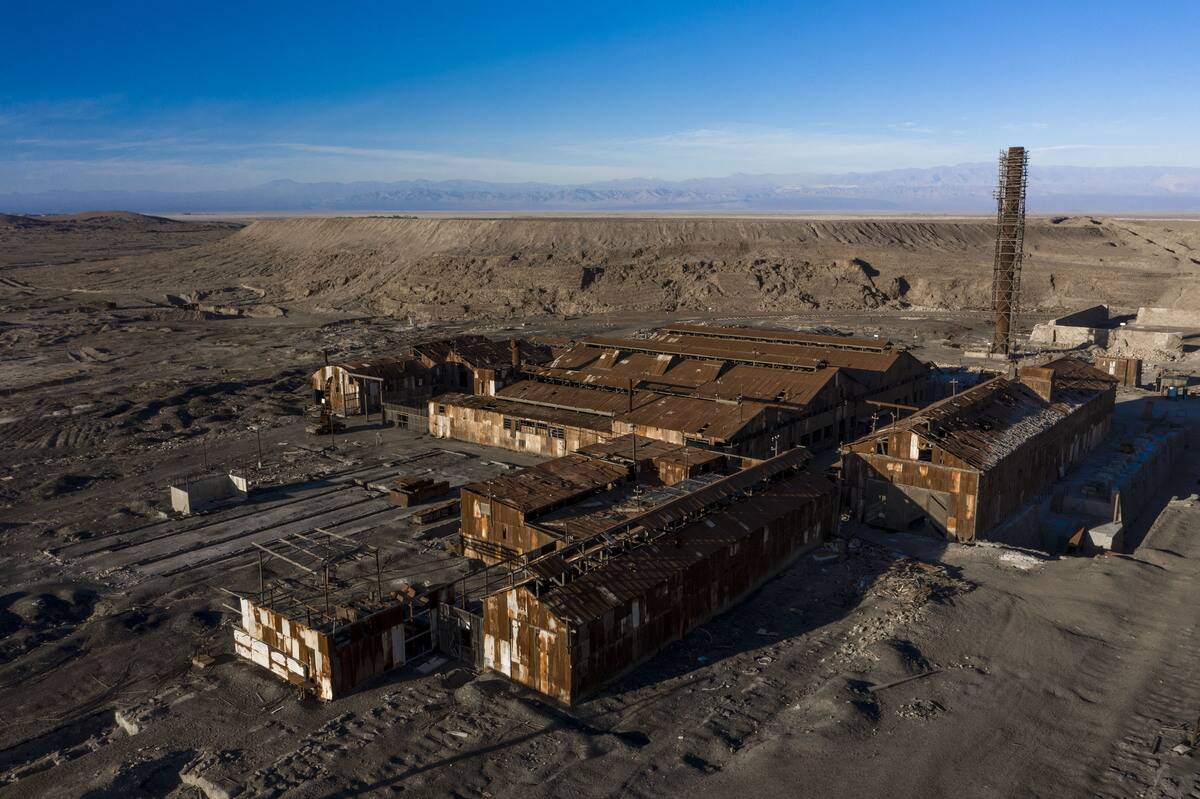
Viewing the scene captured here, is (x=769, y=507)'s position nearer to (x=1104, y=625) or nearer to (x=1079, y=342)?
(x=1104, y=625)

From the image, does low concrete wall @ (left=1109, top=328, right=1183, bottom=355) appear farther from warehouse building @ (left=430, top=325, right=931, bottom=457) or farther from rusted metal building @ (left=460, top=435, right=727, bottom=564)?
rusted metal building @ (left=460, top=435, right=727, bottom=564)

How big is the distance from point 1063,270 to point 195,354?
8994 centimetres

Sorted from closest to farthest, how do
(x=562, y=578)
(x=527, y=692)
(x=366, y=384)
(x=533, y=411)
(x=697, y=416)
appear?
1. (x=527, y=692)
2. (x=562, y=578)
3. (x=697, y=416)
4. (x=533, y=411)
5. (x=366, y=384)

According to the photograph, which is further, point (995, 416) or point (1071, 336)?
point (1071, 336)

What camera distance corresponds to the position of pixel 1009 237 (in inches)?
2443

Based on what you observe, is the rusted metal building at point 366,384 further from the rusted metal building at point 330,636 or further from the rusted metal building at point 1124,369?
the rusted metal building at point 1124,369

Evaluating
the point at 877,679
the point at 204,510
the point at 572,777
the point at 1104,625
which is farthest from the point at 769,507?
the point at 204,510

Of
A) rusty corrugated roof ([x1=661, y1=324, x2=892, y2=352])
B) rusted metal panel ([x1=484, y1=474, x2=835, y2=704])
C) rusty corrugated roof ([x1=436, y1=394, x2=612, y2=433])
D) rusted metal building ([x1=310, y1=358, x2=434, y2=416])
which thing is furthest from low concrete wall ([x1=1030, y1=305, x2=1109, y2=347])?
rusted metal panel ([x1=484, y1=474, x2=835, y2=704])

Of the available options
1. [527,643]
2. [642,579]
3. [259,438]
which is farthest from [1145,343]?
[527,643]

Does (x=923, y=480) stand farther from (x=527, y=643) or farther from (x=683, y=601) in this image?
(x=527, y=643)

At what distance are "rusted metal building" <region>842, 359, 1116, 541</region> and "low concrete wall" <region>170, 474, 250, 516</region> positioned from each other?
24.1 metres

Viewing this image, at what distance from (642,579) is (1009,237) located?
169 ft

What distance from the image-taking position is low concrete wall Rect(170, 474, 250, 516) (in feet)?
111

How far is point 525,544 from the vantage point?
27.4 metres
